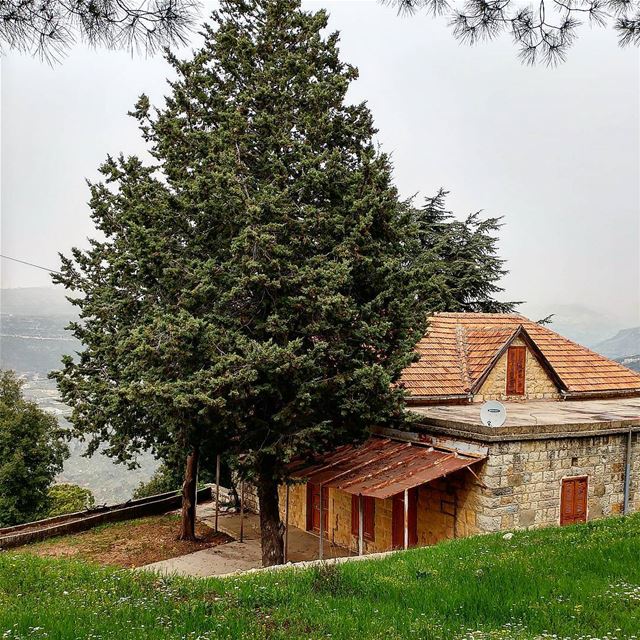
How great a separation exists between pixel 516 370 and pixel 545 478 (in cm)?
691

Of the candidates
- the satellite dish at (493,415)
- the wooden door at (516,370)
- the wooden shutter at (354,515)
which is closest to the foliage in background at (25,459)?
the wooden shutter at (354,515)

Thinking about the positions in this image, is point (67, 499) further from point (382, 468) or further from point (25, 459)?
point (382, 468)

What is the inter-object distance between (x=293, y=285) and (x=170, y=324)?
261cm

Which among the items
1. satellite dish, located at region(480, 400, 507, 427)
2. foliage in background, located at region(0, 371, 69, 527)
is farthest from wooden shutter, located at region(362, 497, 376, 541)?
foliage in background, located at region(0, 371, 69, 527)

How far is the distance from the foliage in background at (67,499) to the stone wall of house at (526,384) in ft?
66.0

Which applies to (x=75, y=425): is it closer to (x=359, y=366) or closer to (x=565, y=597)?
(x=359, y=366)

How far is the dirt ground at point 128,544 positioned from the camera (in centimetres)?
1672

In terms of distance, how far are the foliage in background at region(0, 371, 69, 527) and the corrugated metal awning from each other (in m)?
14.4

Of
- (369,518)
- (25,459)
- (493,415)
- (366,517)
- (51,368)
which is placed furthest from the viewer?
(51,368)

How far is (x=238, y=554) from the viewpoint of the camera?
16.7 meters

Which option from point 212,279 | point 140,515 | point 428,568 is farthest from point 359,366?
point 140,515

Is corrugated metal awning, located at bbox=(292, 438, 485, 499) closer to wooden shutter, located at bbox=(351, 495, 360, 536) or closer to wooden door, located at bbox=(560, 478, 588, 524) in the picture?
wooden shutter, located at bbox=(351, 495, 360, 536)

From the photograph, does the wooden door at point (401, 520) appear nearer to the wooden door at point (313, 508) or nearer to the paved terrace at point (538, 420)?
the paved terrace at point (538, 420)

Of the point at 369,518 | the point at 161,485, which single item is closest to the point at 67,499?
the point at 161,485
